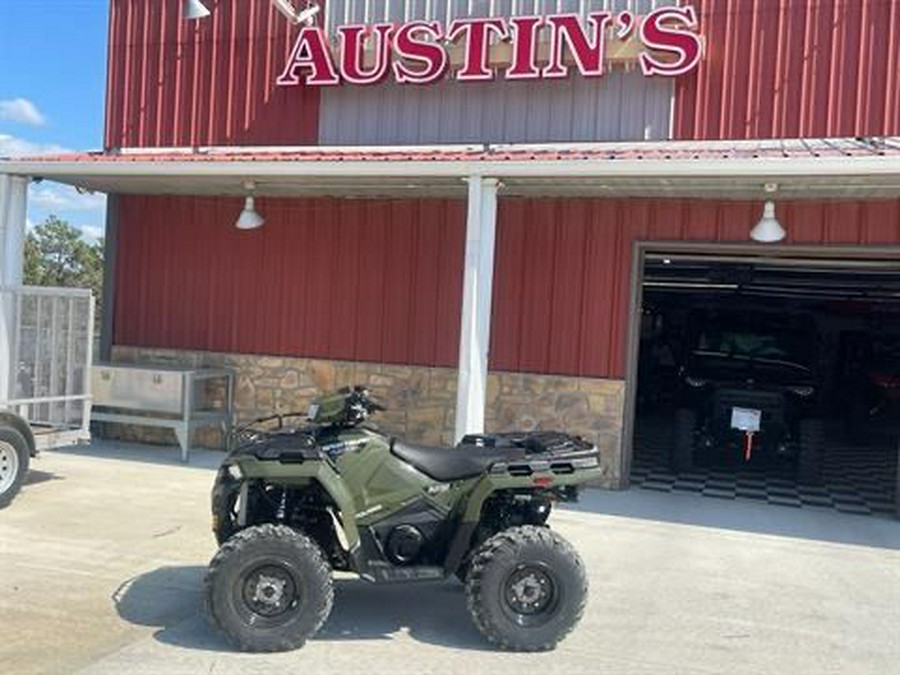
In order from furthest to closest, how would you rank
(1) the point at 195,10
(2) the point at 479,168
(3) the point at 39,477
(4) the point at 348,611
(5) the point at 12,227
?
(1) the point at 195,10 < (5) the point at 12,227 < (3) the point at 39,477 < (2) the point at 479,168 < (4) the point at 348,611

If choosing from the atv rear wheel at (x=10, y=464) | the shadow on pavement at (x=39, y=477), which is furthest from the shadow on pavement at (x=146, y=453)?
the atv rear wheel at (x=10, y=464)

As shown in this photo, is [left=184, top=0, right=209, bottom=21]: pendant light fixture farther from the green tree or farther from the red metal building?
the green tree

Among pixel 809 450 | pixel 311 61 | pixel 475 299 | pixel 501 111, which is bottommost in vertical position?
pixel 809 450

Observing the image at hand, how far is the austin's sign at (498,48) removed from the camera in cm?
921

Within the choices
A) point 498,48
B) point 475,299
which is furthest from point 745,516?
point 498,48

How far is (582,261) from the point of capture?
30.8 ft

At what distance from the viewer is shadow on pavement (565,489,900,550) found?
7.74 m

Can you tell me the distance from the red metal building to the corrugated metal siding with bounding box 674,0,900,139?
0.02 m

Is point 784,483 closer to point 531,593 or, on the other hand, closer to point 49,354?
point 531,593

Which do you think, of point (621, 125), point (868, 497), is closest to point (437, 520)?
point (621, 125)

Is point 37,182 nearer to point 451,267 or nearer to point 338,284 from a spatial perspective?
point 338,284

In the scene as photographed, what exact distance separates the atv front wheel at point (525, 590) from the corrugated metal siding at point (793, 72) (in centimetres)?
588

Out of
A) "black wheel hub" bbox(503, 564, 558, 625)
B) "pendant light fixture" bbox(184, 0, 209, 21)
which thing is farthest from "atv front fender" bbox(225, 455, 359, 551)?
"pendant light fixture" bbox(184, 0, 209, 21)

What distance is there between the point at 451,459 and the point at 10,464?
13.6 ft
